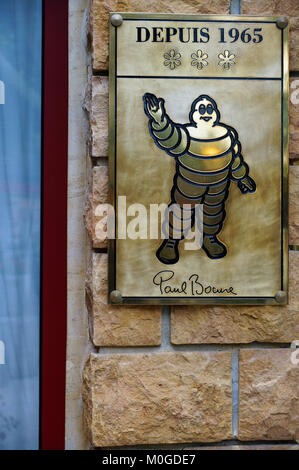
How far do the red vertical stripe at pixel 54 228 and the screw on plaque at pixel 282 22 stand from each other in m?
0.53

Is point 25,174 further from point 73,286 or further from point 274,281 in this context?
point 274,281

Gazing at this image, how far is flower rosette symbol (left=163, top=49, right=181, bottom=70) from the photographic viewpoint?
1221 mm

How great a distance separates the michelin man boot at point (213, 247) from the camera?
1223 millimetres

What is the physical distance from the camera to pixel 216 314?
1233mm

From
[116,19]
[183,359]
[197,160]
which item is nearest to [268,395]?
[183,359]

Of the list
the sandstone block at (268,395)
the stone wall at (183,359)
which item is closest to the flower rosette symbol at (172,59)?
the stone wall at (183,359)

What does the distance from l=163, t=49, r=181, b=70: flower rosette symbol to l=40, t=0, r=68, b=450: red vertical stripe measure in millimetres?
289

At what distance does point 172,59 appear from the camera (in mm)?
1223
